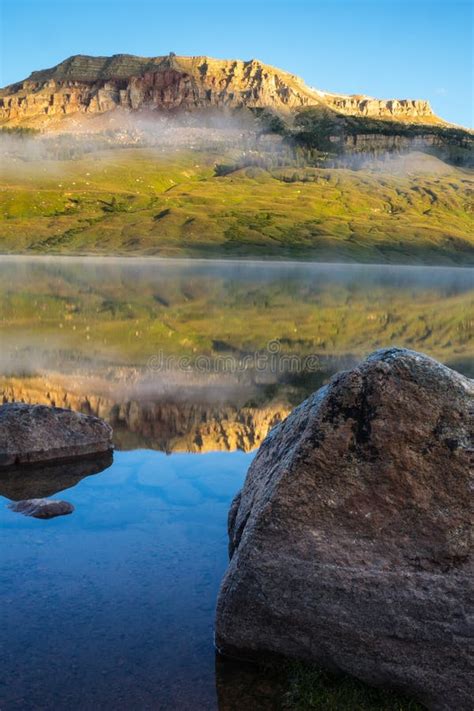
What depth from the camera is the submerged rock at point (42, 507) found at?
15695 millimetres

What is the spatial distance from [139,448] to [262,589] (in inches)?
450

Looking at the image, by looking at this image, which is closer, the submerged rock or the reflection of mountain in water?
the submerged rock

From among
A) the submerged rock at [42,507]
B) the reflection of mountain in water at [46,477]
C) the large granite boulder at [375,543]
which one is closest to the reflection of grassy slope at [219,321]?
the reflection of mountain in water at [46,477]

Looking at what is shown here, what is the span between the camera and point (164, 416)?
25375mm

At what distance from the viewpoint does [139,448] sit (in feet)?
70.0

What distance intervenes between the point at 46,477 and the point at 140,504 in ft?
9.93

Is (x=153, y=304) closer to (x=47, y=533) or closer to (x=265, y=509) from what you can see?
(x=47, y=533)

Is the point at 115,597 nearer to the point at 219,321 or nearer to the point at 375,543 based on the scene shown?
the point at 375,543

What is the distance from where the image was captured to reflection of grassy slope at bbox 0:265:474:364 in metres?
44.8

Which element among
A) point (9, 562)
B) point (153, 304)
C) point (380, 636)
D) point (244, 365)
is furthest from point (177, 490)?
point (153, 304)

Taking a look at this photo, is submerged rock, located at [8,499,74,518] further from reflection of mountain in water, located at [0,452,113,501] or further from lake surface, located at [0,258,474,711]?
reflection of mountain in water, located at [0,452,113,501]

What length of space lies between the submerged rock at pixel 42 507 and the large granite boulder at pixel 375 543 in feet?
20.4

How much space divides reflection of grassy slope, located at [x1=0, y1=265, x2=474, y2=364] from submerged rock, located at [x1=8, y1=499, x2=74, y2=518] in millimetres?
21495

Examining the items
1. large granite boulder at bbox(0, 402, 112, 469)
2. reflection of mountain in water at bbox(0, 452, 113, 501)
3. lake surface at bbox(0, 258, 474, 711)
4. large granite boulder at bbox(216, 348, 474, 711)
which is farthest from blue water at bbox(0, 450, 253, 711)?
large granite boulder at bbox(0, 402, 112, 469)
